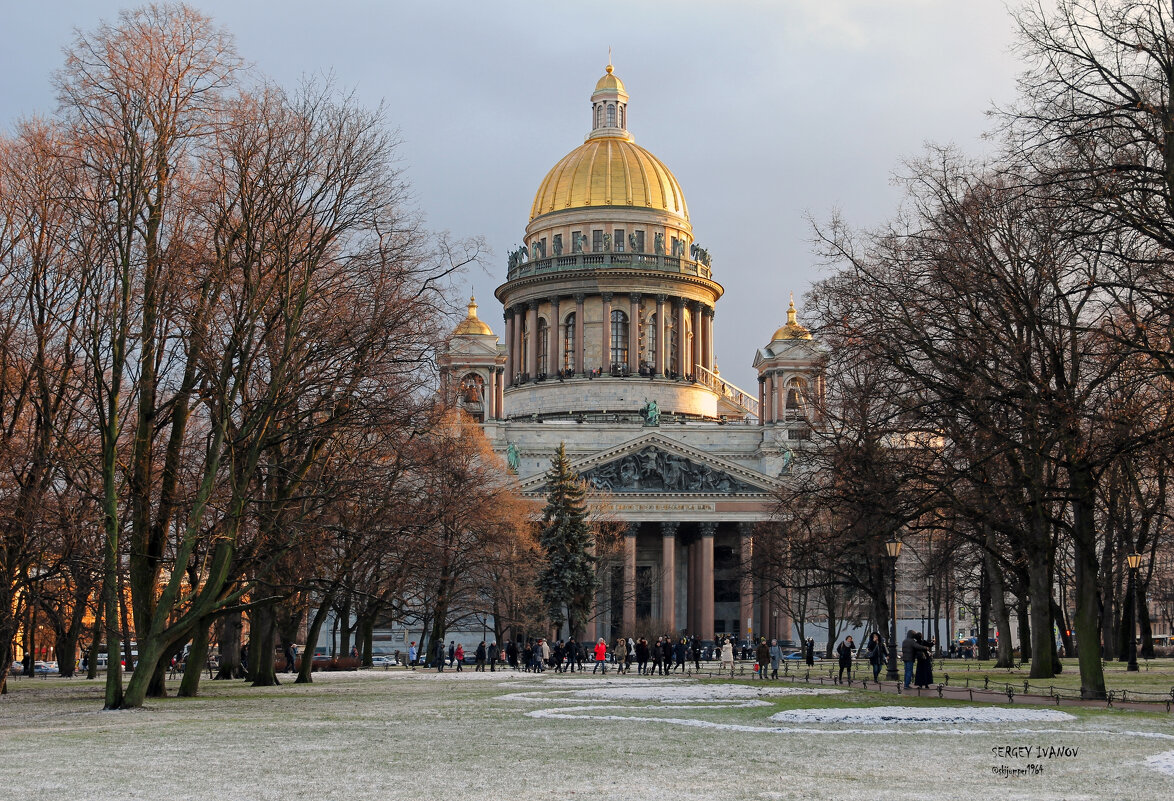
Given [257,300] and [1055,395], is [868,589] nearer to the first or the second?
[1055,395]

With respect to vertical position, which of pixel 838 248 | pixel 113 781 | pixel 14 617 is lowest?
pixel 113 781

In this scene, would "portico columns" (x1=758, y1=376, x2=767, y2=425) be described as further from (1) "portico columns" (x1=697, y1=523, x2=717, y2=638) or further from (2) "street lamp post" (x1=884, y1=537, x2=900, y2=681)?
(2) "street lamp post" (x1=884, y1=537, x2=900, y2=681)

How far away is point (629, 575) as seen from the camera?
89562 mm

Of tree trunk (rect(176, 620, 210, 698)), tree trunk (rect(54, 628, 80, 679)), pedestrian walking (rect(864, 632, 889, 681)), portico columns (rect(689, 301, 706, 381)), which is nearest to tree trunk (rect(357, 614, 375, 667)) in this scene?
tree trunk (rect(54, 628, 80, 679))

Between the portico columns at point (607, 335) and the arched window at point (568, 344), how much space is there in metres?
2.81

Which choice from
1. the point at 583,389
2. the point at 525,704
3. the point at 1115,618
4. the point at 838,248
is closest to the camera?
the point at 525,704

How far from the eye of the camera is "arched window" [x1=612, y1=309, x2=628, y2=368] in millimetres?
109062

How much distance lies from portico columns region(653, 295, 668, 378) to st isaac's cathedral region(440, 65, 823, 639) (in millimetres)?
165

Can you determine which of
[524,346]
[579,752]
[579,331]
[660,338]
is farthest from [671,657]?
[524,346]

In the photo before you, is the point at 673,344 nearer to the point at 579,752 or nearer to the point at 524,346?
the point at 524,346

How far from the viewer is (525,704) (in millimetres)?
28156

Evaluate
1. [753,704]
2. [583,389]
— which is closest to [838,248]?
[753,704]

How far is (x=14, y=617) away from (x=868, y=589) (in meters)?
24.1

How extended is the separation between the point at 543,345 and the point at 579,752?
94.7 metres
